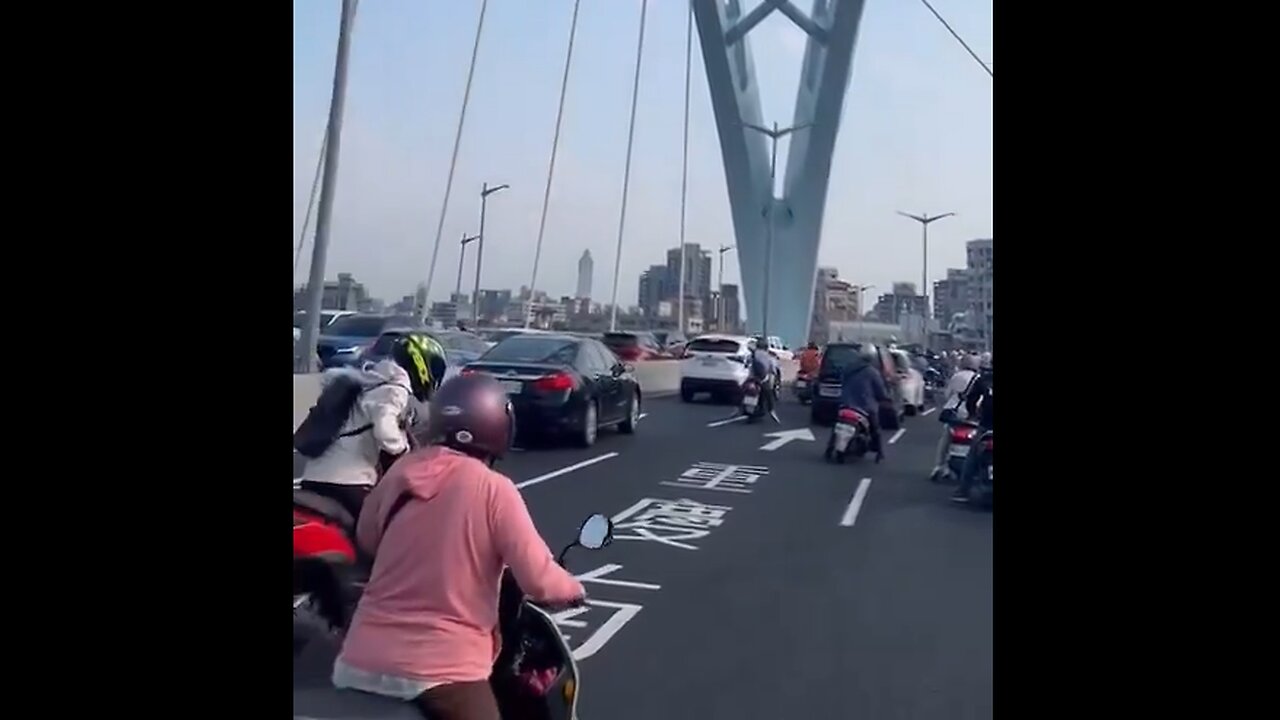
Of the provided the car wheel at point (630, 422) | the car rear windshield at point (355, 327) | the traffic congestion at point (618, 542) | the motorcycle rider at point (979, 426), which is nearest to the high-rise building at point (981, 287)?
the traffic congestion at point (618, 542)

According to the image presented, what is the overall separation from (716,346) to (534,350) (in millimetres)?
6557

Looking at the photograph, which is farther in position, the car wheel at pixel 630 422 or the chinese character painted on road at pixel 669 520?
the car wheel at pixel 630 422

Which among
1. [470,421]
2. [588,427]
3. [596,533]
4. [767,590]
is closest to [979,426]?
[588,427]

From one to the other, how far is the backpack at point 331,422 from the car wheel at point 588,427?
3.86 m

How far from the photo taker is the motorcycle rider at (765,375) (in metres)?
9.48

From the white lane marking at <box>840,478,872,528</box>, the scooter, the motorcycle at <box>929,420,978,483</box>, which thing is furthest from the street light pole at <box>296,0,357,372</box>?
the scooter

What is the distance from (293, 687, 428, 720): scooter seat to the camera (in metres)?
2.20

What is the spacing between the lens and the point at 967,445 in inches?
298

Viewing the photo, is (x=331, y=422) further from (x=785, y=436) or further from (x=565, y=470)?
(x=785, y=436)

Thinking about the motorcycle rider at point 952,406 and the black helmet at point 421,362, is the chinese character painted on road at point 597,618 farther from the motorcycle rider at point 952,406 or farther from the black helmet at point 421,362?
the motorcycle rider at point 952,406
